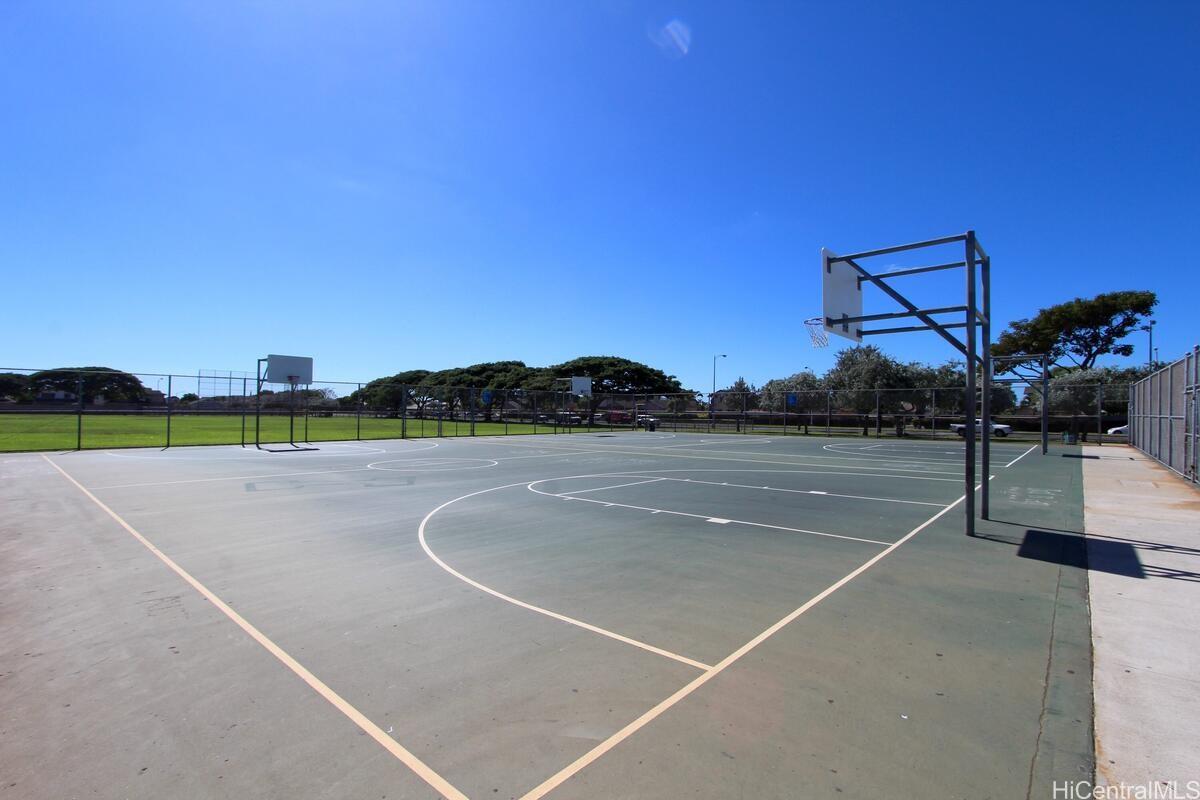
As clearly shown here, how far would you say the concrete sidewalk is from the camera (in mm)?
3014

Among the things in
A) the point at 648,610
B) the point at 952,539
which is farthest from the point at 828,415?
the point at 648,610

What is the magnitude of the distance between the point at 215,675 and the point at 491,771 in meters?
2.26

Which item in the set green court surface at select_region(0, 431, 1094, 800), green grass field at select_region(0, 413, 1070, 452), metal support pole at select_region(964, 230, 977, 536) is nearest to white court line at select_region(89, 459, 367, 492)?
green court surface at select_region(0, 431, 1094, 800)

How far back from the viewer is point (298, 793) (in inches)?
106

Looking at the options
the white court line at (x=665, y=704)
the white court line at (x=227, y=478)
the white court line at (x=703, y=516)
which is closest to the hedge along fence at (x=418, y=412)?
the white court line at (x=227, y=478)

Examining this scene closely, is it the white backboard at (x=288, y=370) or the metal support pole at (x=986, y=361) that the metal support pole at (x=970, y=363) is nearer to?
the metal support pole at (x=986, y=361)

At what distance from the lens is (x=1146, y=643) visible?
4.39 meters

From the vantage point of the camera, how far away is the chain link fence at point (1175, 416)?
12719 mm

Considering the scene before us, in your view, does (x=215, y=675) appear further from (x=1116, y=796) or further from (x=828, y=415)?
(x=828, y=415)

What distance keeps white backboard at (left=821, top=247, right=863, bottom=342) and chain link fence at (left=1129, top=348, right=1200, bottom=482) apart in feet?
26.8

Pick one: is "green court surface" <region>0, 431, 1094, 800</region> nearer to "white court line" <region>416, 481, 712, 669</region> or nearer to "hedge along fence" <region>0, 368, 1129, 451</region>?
"white court line" <region>416, 481, 712, 669</region>

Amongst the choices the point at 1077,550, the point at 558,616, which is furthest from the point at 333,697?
the point at 1077,550

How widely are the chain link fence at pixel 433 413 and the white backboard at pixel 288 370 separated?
0.65 meters

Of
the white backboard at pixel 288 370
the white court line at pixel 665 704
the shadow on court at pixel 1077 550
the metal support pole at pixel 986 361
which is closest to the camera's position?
the white court line at pixel 665 704
